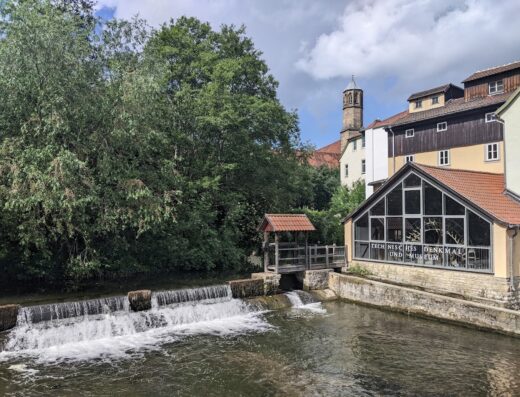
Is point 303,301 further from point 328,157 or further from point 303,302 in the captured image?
point 328,157

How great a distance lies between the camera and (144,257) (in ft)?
68.6

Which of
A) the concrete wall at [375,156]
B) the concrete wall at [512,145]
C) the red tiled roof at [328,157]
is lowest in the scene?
the concrete wall at [512,145]

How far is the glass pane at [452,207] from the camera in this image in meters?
16.0

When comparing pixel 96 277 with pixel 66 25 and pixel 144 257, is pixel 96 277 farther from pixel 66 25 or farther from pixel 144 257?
pixel 66 25

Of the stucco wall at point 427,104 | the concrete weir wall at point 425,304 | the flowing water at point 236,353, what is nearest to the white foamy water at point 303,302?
the flowing water at point 236,353

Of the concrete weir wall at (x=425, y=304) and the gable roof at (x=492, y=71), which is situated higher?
the gable roof at (x=492, y=71)

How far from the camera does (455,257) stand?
643 inches

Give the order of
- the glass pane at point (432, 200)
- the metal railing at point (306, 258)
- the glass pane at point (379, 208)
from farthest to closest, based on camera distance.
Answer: the glass pane at point (379, 208)
the metal railing at point (306, 258)
the glass pane at point (432, 200)

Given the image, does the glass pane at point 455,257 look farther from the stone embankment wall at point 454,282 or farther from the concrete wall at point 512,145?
the concrete wall at point 512,145

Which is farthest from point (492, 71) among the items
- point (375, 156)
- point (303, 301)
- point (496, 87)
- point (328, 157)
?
point (328, 157)

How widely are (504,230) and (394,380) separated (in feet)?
26.0

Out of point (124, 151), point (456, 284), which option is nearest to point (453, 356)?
point (456, 284)

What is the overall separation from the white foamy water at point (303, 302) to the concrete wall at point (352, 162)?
83.3ft

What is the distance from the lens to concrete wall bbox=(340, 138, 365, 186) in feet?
137
